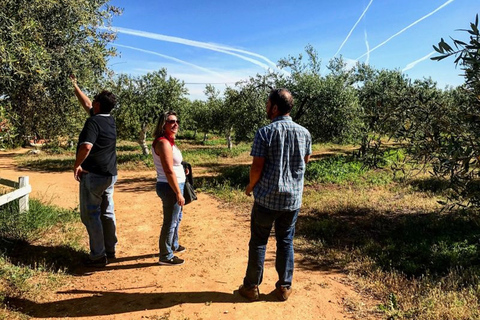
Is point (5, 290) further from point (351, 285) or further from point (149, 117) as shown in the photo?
point (149, 117)

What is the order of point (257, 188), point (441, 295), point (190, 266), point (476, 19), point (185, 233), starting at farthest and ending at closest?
point (185, 233) < point (190, 266) < point (441, 295) < point (257, 188) < point (476, 19)

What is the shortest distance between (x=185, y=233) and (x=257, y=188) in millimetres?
3618

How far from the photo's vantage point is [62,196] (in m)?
9.76

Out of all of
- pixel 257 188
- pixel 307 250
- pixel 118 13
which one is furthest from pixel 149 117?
pixel 257 188

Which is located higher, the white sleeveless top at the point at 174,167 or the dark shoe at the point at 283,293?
the white sleeveless top at the point at 174,167

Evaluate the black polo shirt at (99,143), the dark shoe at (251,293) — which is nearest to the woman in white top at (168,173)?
the black polo shirt at (99,143)

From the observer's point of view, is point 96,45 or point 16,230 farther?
point 96,45

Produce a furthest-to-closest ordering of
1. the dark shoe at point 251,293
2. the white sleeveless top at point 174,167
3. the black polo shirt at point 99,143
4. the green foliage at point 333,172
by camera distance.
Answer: the green foliage at point 333,172, the white sleeveless top at point 174,167, the black polo shirt at point 99,143, the dark shoe at point 251,293

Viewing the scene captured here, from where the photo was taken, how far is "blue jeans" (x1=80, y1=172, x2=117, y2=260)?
13.9ft

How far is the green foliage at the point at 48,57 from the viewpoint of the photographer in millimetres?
4371

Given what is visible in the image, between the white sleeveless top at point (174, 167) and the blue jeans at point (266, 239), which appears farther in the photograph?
the white sleeveless top at point (174, 167)

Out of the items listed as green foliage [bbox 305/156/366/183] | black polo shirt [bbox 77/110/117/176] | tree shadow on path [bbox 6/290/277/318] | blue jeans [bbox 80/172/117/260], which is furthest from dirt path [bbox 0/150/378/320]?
green foliage [bbox 305/156/366/183]

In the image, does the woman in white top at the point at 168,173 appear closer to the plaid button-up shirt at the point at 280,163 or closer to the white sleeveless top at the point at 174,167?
the white sleeveless top at the point at 174,167

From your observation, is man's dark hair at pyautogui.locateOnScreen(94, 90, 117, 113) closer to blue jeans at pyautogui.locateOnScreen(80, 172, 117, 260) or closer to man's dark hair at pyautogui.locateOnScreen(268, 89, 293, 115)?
blue jeans at pyautogui.locateOnScreen(80, 172, 117, 260)
